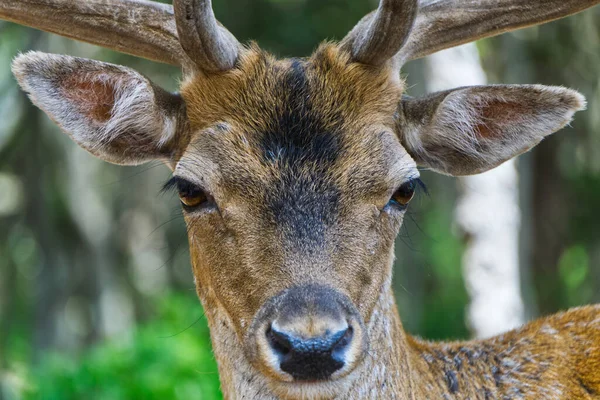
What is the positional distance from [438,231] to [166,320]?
53.1ft

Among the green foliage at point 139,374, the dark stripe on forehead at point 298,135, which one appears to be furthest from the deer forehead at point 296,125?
the green foliage at point 139,374

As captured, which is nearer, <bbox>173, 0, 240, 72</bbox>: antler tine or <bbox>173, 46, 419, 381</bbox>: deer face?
<bbox>173, 46, 419, 381</bbox>: deer face

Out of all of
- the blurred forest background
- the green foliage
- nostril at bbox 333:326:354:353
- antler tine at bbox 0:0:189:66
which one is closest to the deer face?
nostril at bbox 333:326:354:353

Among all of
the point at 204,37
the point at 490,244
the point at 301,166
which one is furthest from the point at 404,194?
the point at 490,244

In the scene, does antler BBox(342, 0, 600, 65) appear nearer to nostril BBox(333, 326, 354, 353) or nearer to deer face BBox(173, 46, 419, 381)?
deer face BBox(173, 46, 419, 381)

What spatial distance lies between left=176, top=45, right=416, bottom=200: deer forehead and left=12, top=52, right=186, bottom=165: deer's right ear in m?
0.19

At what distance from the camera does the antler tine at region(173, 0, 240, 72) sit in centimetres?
461

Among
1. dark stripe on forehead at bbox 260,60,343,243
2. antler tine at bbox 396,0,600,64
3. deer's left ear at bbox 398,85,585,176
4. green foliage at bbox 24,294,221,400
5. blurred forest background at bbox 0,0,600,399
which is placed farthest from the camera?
blurred forest background at bbox 0,0,600,399

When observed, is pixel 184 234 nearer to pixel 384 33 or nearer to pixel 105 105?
pixel 105 105

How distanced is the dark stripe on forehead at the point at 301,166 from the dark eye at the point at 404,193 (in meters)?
0.39

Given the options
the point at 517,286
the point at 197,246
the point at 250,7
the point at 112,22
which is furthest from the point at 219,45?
the point at 250,7

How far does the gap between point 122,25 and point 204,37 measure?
64 cm

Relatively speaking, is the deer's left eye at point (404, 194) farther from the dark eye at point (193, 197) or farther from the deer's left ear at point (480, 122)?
the dark eye at point (193, 197)

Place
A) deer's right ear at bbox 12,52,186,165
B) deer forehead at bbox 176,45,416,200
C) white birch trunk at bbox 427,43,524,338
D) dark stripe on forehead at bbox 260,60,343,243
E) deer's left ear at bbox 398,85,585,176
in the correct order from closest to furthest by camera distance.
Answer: dark stripe on forehead at bbox 260,60,343,243
deer forehead at bbox 176,45,416,200
deer's right ear at bbox 12,52,186,165
deer's left ear at bbox 398,85,585,176
white birch trunk at bbox 427,43,524,338
